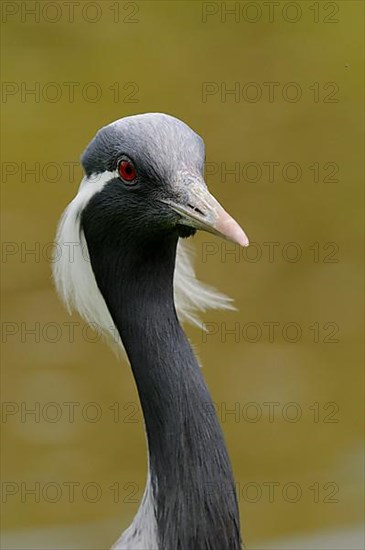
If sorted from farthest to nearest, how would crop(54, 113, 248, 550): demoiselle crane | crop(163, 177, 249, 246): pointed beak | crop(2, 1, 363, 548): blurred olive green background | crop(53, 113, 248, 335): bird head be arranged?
1. crop(2, 1, 363, 548): blurred olive green background
2. crop(54, 113, 248, 550): demoiselle crane
3. crop(53, 113, 248, 335): bird head
4. crop(163, 177, 249, 246): pointed beak

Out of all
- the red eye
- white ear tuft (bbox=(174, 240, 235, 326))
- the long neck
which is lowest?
the long neck

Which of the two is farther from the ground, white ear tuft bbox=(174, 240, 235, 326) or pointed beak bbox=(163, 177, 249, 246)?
pointed beak bbox=(163, 177, 249, 246)

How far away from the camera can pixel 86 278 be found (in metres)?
3.86

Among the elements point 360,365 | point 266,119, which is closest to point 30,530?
point 360,365

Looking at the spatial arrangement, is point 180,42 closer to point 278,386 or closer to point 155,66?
point 155,66

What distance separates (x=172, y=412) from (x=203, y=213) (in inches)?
24.7

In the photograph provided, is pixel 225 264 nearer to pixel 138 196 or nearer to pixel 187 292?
pixel 187 292

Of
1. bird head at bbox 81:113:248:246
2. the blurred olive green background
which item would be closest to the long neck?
bird head at bbox 81:113:248:246

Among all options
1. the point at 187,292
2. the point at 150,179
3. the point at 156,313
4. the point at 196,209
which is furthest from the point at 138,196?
the point at 187,292

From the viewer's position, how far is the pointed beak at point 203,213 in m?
3.32

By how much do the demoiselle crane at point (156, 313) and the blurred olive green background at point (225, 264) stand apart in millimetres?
2724

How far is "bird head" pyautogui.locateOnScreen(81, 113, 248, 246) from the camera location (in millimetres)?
3467

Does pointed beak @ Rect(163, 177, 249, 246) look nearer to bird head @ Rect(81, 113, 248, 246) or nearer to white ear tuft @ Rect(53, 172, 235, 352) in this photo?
bird head @ Rect(81, 113, 248, 246)

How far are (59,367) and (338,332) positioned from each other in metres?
1.69
